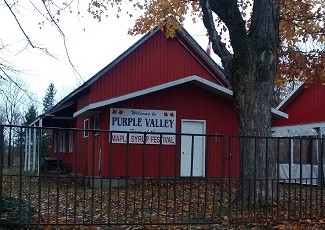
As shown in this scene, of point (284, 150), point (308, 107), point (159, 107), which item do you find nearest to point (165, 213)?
point (284, 150)

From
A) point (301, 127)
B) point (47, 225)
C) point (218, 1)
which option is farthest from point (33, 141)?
point (301, 127)

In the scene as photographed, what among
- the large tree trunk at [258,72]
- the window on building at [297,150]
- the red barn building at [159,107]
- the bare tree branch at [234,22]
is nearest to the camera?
the window on building at [297,150]

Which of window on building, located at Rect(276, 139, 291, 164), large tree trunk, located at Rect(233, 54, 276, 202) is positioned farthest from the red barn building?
window on building, located at Rect(276, 139, 291, 164)

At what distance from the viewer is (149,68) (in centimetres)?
2167

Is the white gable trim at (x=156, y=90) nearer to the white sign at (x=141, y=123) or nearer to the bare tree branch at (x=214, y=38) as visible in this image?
the white sign at (x=141, y=123)

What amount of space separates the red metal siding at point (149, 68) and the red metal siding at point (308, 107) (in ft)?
16.4

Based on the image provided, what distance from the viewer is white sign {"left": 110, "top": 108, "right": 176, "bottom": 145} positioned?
62.1 ft

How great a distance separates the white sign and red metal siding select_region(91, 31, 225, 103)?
196cm

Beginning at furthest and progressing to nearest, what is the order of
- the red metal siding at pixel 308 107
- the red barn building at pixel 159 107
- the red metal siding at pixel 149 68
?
the red metal siding at pixel 308 107 < the red metal siding at pixel 149 68 < the red barn building at pixel 159 107

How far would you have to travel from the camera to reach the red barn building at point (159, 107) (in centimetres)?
1886

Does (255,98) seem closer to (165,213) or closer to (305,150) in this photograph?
(305,150)

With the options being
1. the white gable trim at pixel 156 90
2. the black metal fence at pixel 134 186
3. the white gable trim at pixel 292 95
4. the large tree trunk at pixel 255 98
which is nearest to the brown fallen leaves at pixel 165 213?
the black metal fence at pixel 134 186

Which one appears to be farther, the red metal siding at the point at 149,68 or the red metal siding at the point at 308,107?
the red metal siding at the point at 308,107

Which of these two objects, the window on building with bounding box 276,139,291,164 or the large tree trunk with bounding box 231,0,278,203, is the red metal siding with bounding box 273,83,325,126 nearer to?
the large tree trunk with bounding box 231,0,278,203
